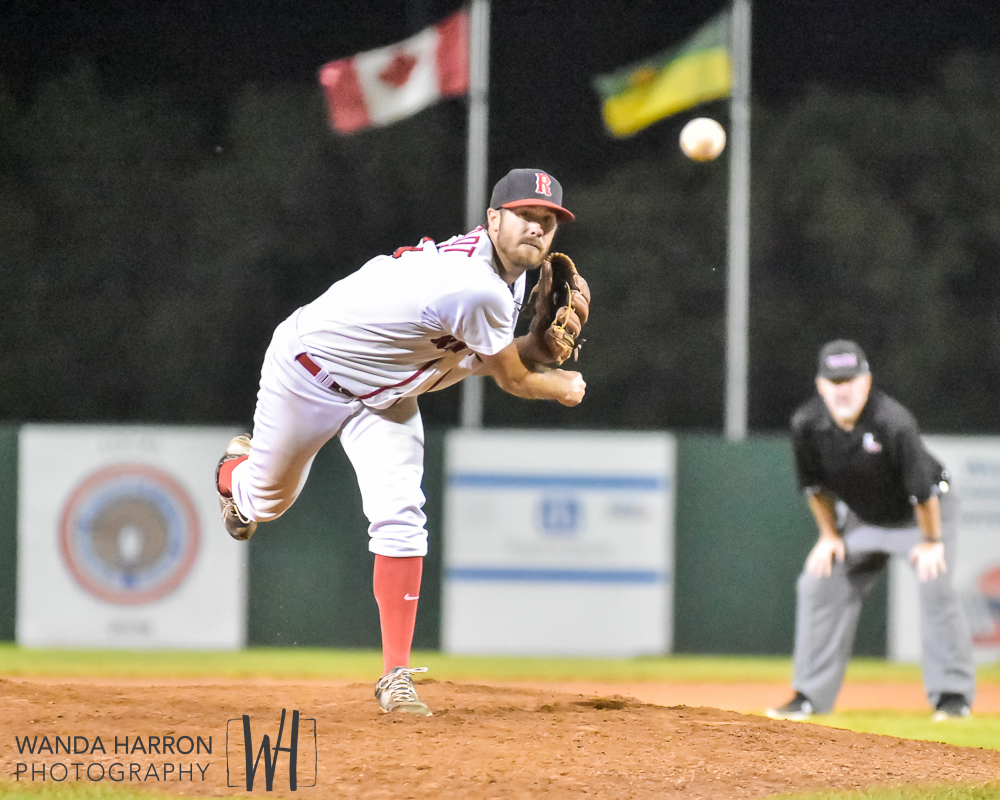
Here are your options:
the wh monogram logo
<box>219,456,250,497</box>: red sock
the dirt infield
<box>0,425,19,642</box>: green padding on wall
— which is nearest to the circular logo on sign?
<box>0,425,19,642</box>: green padding on wall

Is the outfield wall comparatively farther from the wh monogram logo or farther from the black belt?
the wh monogram logo

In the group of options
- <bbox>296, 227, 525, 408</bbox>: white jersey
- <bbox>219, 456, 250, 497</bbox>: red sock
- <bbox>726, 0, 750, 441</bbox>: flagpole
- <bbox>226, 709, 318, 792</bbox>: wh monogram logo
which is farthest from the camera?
<bbox>726, 0, 750, 441</bbox>: flagpole

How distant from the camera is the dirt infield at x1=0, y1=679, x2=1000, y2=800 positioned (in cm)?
359

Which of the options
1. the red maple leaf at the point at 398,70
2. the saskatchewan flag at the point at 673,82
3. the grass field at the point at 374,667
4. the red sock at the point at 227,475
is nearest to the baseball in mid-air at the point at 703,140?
the saskatchewan flag at the point at 673,82

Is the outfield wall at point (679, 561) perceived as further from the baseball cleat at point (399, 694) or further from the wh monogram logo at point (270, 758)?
the wh monogram logo at point (270, 758)

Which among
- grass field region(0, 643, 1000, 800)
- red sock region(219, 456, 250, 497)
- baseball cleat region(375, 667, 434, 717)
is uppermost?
red sock region(219, 456, 250, 497)

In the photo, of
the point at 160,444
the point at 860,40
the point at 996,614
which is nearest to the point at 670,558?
the point at 996,614

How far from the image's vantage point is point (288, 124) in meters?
21.4

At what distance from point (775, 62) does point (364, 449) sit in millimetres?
21606

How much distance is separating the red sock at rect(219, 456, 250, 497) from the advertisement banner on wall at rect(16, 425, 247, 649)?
274 cm

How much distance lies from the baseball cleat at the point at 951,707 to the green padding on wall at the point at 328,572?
Answer: 2.95 m

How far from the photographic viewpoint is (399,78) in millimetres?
10086

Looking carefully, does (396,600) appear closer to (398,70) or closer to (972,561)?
(972,561)

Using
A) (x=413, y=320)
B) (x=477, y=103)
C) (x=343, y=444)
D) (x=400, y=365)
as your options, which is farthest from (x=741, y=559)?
(x=413, y=320)
